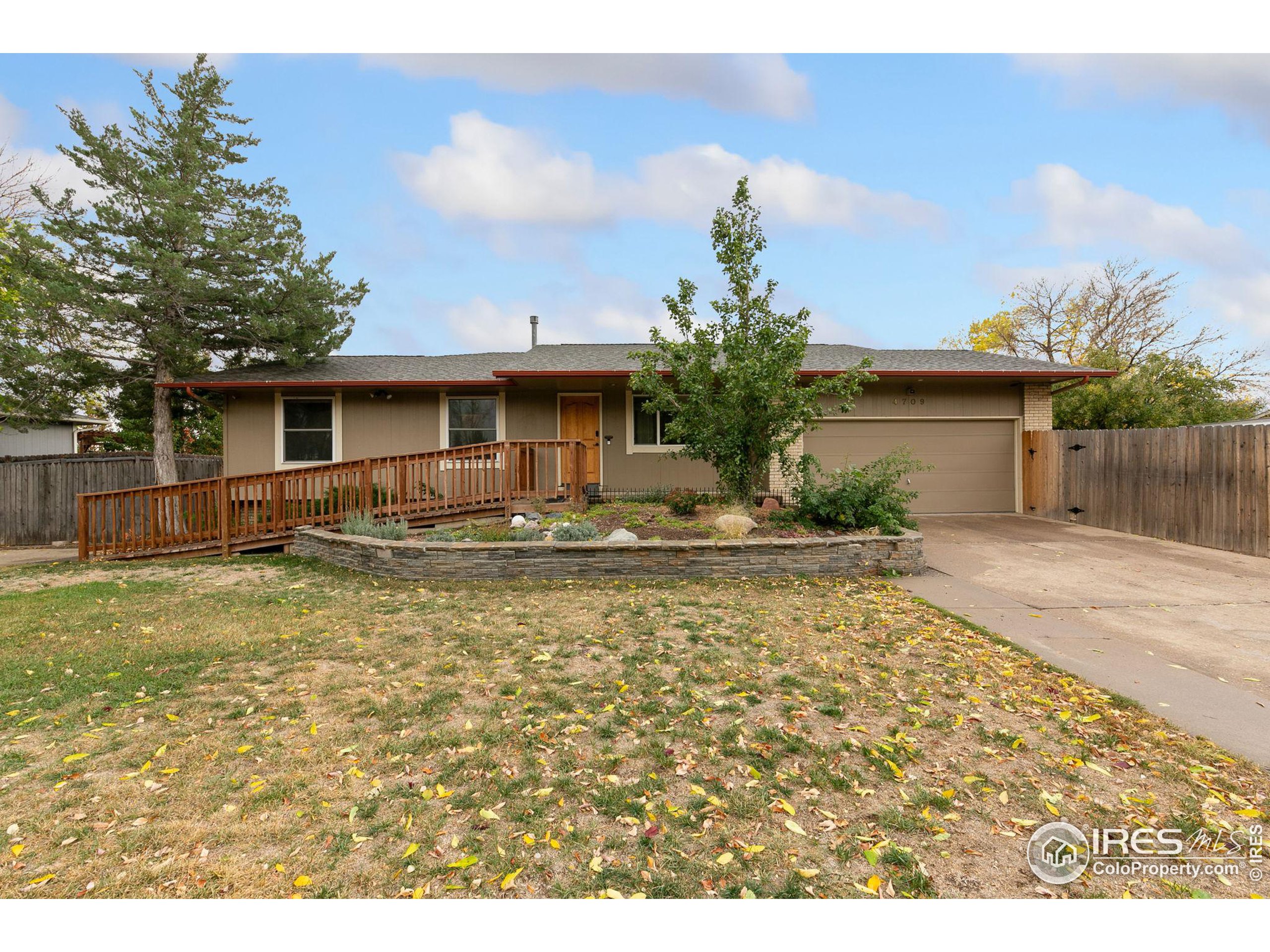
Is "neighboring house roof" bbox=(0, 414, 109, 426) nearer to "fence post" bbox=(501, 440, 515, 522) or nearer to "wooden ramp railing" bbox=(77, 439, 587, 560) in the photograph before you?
"wooden ramp railing" bbox=(77, 439, 587, 560)

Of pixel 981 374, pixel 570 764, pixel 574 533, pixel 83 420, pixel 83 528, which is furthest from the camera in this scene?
pixel 83 420

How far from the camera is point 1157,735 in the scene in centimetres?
298

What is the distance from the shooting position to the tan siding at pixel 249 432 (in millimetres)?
11992

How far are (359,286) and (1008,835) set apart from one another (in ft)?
48.8

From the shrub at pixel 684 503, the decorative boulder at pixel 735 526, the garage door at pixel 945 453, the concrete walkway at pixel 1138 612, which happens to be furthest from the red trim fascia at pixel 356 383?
the concrete walkway at pixel 1138 612

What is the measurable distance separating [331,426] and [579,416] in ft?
16.9

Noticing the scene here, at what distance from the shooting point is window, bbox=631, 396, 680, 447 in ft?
40.0

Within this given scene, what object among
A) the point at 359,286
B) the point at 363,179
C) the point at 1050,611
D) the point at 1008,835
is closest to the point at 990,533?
the point at 1050,611

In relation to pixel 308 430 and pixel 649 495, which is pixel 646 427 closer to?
pixel 649 495

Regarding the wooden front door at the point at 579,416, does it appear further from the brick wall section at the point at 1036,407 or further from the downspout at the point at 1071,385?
the downspout at the point at 1071,385

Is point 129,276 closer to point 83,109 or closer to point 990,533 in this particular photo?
point 83,109

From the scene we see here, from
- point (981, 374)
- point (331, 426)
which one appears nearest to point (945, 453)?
point (981, 374)

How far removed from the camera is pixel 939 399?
1224 centimetres

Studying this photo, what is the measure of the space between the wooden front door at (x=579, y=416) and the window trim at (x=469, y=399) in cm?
121
